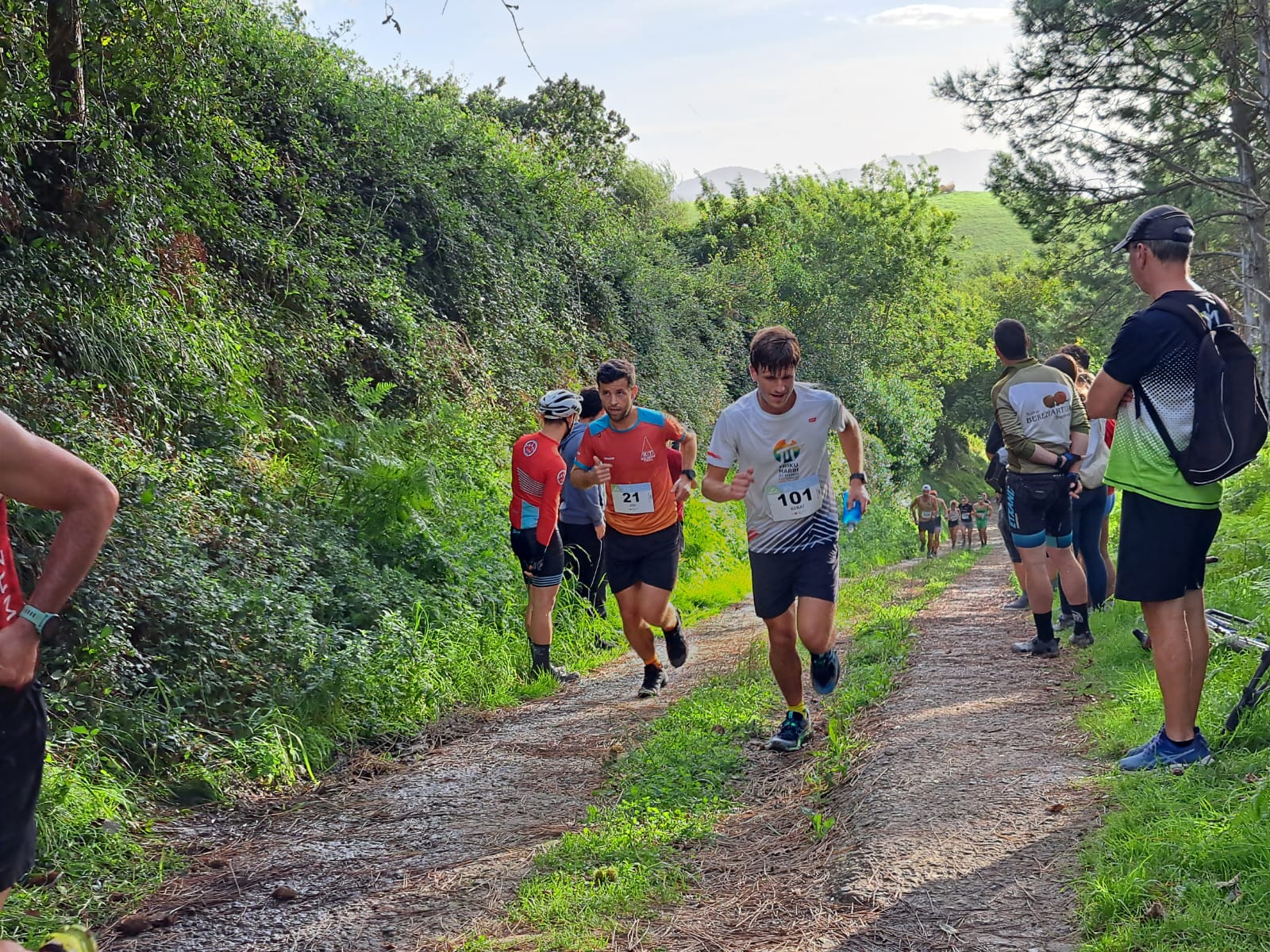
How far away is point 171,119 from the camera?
10.1m

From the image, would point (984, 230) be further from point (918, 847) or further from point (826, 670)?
point (918, 847)

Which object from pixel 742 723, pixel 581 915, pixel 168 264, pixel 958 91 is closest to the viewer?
pixel 581 915

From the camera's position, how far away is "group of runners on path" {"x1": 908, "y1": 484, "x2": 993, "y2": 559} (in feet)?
84.6

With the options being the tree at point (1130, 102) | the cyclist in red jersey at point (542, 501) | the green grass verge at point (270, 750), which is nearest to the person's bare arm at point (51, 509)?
the green grass verge at point (270, 750)

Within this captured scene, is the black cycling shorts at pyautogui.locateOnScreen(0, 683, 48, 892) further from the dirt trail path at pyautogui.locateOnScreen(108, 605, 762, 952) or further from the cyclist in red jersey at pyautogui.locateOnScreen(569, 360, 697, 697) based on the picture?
the cyclist in red jersey at pyautogui.locateOnScreen(569, 360, 697, 697)

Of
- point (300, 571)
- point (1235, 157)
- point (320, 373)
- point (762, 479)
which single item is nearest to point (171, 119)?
point (320, 373)

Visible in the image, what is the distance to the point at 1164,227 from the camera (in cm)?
483

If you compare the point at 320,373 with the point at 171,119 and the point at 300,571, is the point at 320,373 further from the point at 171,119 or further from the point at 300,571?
the point at 300,571

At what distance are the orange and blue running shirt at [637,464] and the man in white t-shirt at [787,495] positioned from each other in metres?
1.75

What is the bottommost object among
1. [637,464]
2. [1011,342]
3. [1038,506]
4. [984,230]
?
[1038,506]

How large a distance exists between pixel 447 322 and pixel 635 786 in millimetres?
9791

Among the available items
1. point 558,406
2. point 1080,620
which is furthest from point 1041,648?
point 558,406

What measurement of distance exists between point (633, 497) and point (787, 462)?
2.10 m

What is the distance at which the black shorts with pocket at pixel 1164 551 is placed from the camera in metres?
4.76
